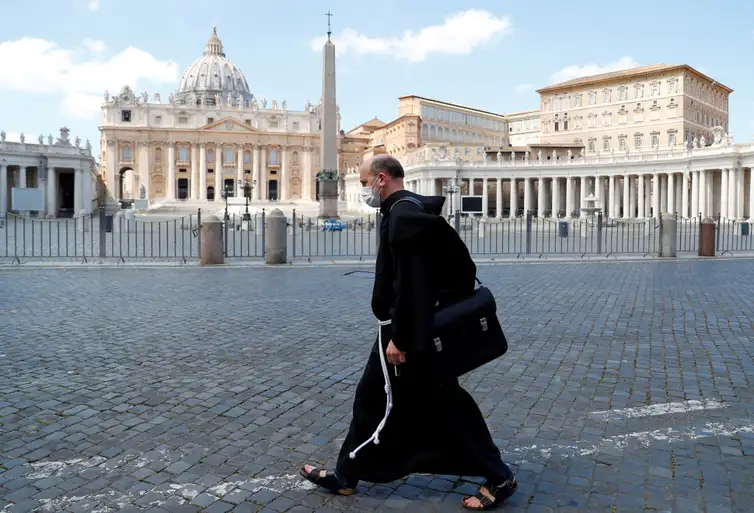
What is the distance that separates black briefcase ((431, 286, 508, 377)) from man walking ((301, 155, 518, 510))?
2.3 inches

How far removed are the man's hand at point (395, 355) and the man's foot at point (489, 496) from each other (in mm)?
813

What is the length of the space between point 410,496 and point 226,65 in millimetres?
124167

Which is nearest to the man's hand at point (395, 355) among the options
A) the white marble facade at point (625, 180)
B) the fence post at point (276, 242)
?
the fence post at point (276, 242)

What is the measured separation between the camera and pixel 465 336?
11.0 ft

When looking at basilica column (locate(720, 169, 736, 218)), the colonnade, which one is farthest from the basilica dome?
basilica column (locate(720, 169, 736, 218))

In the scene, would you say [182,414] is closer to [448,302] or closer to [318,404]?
[318,404]

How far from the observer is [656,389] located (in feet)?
18.2

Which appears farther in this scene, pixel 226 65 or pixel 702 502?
pixel 226 65

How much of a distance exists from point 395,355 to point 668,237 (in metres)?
18.1

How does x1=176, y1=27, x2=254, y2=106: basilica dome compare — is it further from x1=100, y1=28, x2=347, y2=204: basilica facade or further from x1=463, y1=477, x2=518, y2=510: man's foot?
x1=463, y1=477, x2=518, y2=510: man's foot

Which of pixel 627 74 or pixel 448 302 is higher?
pixel 627 74

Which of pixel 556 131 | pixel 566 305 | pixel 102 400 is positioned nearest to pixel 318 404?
pixel 102 400

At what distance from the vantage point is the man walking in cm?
325

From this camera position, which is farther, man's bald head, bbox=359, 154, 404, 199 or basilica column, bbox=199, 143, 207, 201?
basilica column, bbox=199, 143, 207, 201
